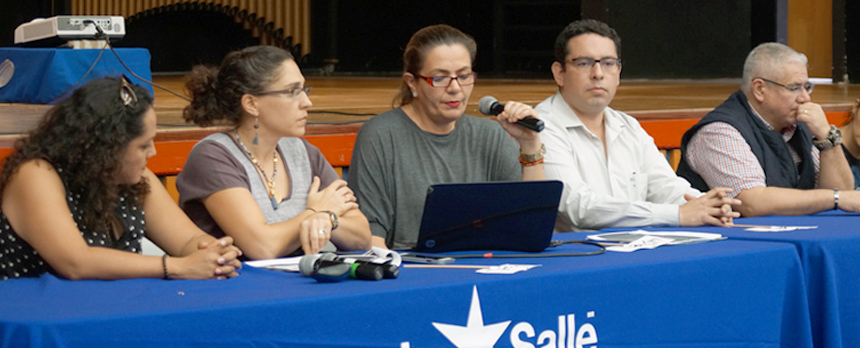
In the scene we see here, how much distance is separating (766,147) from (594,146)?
0.59m

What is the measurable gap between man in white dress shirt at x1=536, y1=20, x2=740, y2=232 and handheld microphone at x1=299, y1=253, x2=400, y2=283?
3.29 feet

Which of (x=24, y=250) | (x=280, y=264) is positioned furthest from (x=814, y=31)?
(x=24, y=250)

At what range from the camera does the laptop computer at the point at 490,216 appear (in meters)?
1.68

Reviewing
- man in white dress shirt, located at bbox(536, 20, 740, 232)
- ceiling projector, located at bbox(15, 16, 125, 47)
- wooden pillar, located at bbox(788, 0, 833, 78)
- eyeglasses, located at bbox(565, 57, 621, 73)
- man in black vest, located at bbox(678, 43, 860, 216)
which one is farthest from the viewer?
wooden pillar, located at bbox(788, 0, 833, 78)

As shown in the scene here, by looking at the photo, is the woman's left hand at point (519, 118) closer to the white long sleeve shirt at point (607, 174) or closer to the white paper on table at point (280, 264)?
the white long sleeve shirt at point (607, 174)

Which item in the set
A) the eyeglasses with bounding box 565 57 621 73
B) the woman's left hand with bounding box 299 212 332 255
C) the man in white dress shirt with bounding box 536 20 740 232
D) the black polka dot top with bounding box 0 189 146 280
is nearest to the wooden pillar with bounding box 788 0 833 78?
the man in white dress shirt with bounding box 536 20 740 232

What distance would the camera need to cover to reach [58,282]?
4.86 ft

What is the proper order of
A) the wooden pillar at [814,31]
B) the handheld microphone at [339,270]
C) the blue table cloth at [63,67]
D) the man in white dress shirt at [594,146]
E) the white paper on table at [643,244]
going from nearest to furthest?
1. the handheld microphone at [339,270]
2. the white paper on table at [643,244]
3. the man in white dress shirt at [594,146]
4. the blue table cloth at [63,67]
5. the wooden pillar at [814,31]

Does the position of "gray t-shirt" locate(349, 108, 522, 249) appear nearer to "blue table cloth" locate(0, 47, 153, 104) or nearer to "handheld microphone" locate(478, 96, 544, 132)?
"handheld microphone" locate(478, 96, 544, 132)

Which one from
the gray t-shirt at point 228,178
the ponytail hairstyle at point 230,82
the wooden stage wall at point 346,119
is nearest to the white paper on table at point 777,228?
the gray t-shirt at point 228,178

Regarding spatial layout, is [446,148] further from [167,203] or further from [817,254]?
[817,254]

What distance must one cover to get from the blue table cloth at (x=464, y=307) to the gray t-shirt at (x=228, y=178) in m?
0.42

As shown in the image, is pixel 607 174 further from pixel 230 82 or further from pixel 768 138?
pixel 230 82

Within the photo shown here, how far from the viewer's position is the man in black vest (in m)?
2.68
